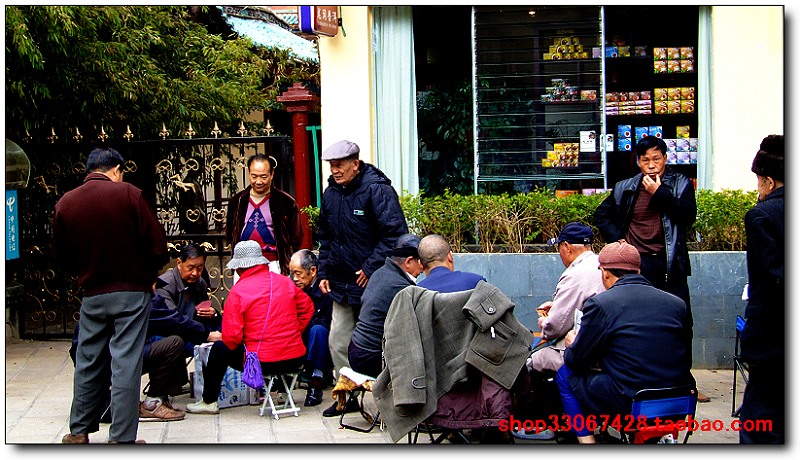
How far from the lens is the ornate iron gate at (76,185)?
963cm

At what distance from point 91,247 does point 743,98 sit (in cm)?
607

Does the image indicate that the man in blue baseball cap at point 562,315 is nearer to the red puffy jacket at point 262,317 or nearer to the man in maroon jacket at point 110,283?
the red puffy jacket at point 262,317

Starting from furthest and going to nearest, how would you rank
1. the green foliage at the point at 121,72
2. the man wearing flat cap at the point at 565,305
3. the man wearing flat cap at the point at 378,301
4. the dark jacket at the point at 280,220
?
1. the green foliage at the point at 121,72
2. the dark jacket at the point at 280,220
3. the man wearing flat cap at the point at 378,301
4. the man wearing flat cap at the point at 565,305

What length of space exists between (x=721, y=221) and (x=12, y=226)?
22.1 feet

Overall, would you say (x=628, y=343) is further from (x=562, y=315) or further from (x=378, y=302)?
(x=378, y=302)

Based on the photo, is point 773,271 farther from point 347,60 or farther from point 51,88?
point 51,88

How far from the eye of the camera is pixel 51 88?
33.3 ft

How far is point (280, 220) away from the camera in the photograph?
7922 mm

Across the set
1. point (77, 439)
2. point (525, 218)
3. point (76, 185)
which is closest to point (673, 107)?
point (525, 218)

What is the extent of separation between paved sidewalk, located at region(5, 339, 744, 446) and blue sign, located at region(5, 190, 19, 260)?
5.11 feet

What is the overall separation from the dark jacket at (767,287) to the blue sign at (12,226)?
7.08 m

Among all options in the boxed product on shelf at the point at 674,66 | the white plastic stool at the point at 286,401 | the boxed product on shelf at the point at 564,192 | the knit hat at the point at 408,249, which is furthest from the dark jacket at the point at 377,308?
the boxed product on shelf at the point at 674,66

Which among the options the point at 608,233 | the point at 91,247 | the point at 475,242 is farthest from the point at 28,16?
the point at 608,233

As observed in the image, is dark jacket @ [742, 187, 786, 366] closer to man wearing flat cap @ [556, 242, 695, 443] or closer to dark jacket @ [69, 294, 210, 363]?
man wearing flat cap @ [556, 242, 695, 443]
